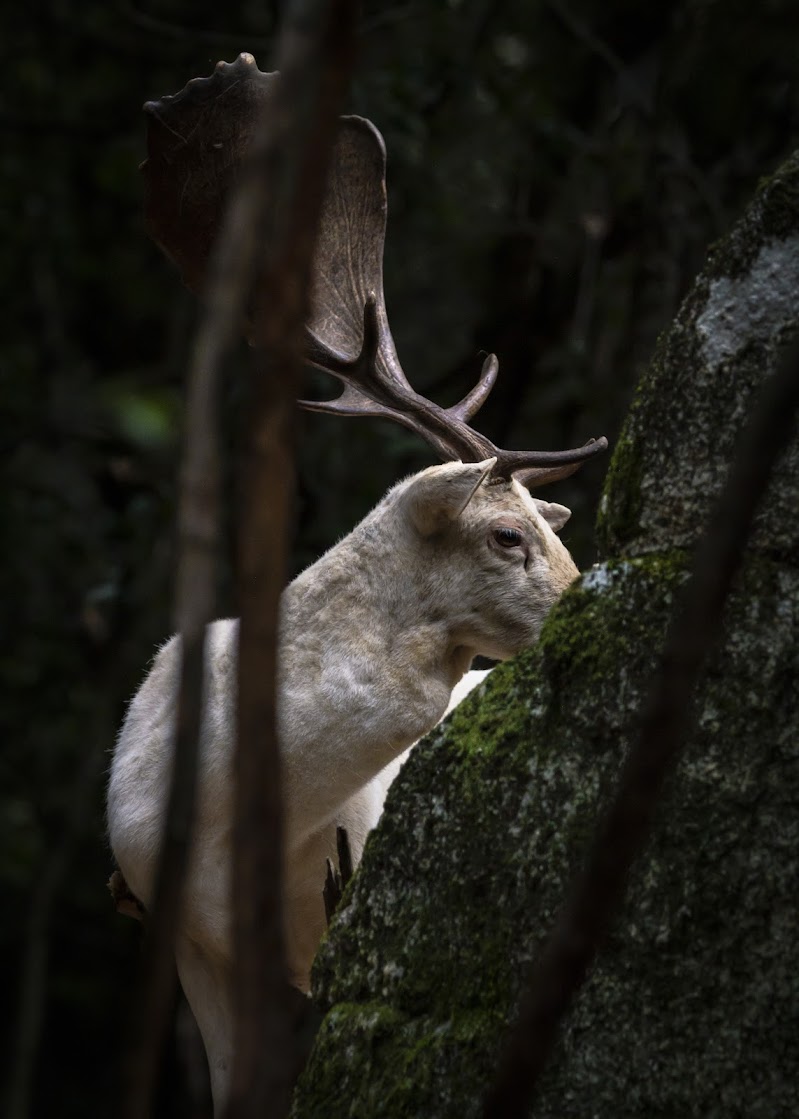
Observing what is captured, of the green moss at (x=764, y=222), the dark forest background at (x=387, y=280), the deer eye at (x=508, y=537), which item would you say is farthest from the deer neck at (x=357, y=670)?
the dark forest background at (x=387, y=280)

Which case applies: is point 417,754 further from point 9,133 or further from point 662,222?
point 9,133

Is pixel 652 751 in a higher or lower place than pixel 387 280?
lower

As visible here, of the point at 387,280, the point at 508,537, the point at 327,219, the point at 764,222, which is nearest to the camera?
the point at 764,222

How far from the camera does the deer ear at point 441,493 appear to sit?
3.77 meters

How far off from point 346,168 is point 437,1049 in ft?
9.76

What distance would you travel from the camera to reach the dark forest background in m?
8.34

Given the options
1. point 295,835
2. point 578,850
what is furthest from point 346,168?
point 578,850

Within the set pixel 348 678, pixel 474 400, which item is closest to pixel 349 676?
pixel 348 678

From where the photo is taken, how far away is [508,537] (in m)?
3.84

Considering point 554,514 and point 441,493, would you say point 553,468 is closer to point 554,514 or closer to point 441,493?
point 554,514

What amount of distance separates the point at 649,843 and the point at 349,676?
61.3 inches

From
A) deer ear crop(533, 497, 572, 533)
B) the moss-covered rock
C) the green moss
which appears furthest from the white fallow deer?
the green moss

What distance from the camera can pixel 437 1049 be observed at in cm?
233

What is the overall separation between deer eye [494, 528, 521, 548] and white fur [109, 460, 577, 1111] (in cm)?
1
